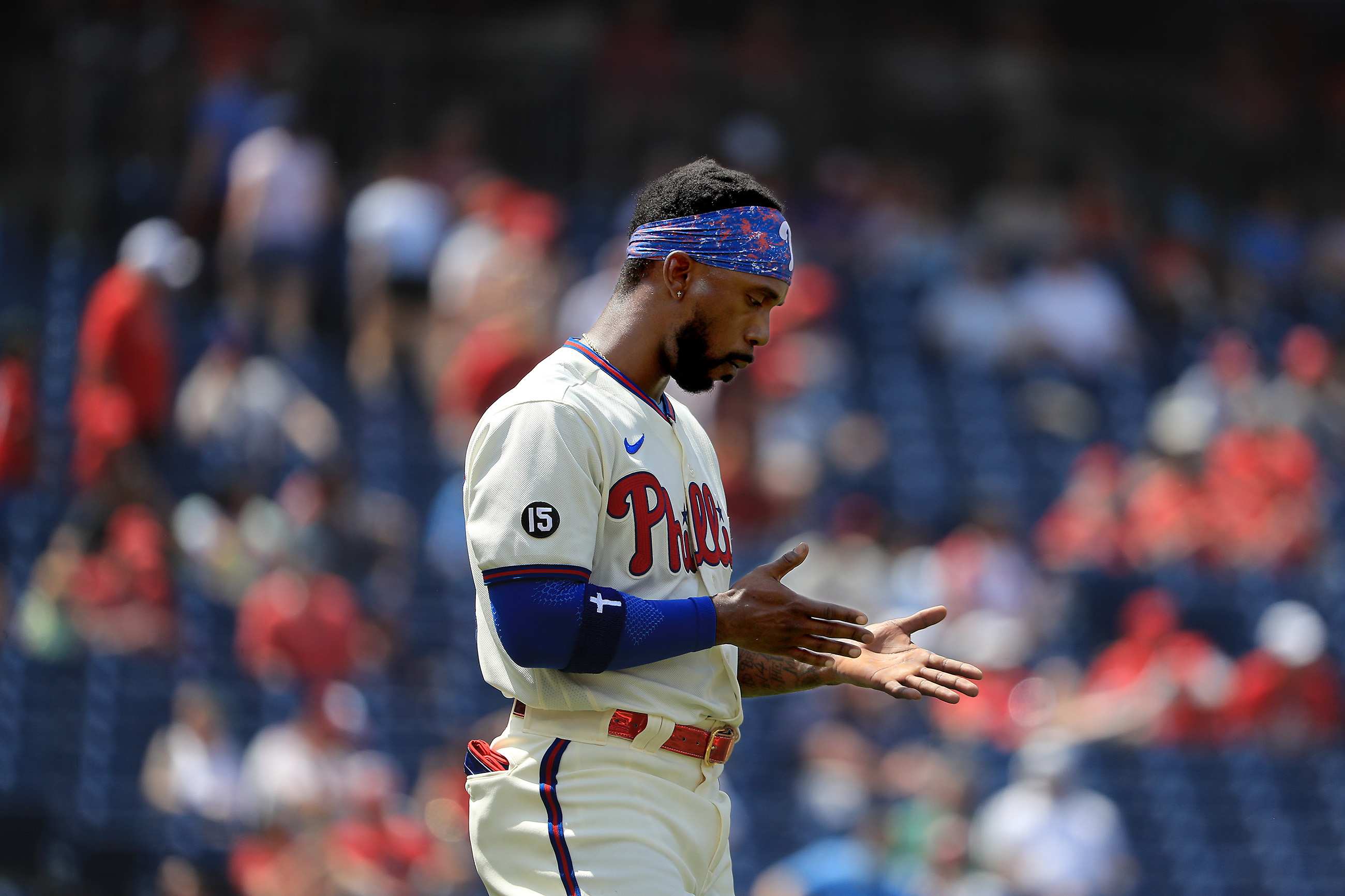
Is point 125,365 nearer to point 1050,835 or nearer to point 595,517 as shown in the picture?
point 1050,835

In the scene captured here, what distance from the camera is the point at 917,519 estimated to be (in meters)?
10.7

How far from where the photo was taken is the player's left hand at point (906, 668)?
260cm

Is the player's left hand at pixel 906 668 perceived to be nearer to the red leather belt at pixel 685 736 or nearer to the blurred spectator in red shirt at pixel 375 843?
the red leather belt at pixel 685 736

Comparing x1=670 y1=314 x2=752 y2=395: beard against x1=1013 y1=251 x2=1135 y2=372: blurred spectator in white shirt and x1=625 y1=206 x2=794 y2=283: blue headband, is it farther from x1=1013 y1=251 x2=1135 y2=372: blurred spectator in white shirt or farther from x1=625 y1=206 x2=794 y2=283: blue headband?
x1=1013 y1=251 x2=1135 y2=372: blurred spectator in white shirt

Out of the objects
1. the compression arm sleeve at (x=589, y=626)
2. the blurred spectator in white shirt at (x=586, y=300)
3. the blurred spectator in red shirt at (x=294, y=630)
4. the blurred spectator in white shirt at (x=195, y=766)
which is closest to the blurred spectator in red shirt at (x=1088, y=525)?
the blurred spectator in white shirt at (x=586, y=300)

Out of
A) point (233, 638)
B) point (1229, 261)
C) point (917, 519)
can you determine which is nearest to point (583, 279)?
point (917, 519)

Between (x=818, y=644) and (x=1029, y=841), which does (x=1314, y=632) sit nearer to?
(x=1029, y=841)

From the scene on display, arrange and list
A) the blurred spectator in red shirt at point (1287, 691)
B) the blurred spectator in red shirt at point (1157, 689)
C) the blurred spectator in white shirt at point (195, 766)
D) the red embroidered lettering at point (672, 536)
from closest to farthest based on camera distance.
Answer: the red embroidered lettering at point (672, 536), the blurred spectator in white shirt at point (195, 766), the blurred spectator in red shirt at point (1157, 689), the blurred spectator in red shirt at point (1287, 691)

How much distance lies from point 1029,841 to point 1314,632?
8.49ft

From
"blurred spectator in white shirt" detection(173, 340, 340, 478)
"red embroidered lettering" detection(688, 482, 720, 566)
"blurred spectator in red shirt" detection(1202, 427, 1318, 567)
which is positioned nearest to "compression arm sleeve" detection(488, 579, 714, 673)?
"red embroidered lettering" detection(688, 482, 720, 566)

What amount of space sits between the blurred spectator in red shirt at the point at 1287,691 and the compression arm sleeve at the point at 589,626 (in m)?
7.55

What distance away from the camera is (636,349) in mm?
2863

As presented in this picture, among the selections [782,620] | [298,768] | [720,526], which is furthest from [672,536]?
[298,768]

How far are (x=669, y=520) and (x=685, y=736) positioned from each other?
37cm
